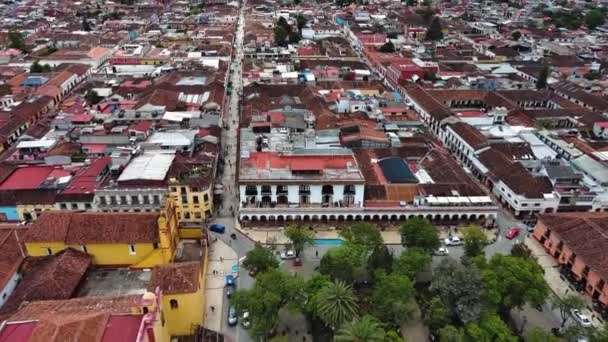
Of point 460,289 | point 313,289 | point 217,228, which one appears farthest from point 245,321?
point 460,289

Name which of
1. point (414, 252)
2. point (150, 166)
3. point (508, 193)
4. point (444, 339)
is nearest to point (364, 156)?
point (508, 193)

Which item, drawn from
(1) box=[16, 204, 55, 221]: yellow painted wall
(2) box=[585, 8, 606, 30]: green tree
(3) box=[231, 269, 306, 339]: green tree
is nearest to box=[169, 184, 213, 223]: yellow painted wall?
(1) box=[16, 204, 55, 221]: yellow painted wall

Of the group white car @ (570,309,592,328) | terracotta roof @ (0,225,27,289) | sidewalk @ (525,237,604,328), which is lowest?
sidewalk @ (525,237,604,328)

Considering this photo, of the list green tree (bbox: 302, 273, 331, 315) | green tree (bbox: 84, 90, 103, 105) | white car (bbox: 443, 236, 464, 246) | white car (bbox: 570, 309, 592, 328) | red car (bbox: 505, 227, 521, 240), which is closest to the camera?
green tree (bbox: 302, 273, 331, 315)

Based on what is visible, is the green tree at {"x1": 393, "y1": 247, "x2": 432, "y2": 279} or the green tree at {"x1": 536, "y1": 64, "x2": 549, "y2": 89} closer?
the green tree at {"x1": 393, "y1": 247, "x2": 432, "y2": 279}

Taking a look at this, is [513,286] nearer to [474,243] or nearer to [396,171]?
[474,243]

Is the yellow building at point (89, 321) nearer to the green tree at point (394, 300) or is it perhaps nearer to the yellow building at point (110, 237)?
the yellow building at point (110, 237)

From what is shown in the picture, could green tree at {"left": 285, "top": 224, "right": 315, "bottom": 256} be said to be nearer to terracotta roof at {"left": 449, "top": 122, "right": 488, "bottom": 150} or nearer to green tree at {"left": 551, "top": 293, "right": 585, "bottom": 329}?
green tree at {"left": 551, "top": 293, "right": 585, "bottom": 329}
